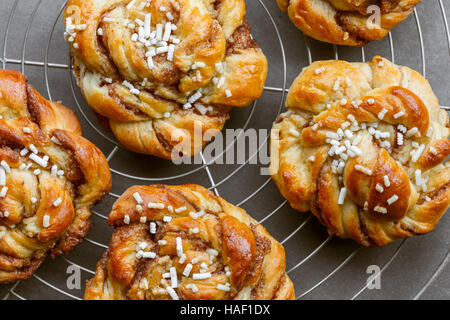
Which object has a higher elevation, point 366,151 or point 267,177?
point 366,151

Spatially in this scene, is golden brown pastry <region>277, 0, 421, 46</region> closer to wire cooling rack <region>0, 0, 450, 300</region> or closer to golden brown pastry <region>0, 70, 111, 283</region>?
wire cooling rack <region>0, 0, 450, 300</region>

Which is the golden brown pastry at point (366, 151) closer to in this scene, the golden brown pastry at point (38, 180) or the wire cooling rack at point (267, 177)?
the wire cooling rack at point (267, 177)

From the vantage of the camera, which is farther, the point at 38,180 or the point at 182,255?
the point at 38,180

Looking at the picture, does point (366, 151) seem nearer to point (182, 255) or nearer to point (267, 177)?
point (267, 177)

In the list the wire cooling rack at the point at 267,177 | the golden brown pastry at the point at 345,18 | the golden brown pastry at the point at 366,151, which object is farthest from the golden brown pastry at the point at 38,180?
the golden brown pastry at the point at 345,18

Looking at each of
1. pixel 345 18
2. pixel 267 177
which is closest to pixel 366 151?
pixel 267 177

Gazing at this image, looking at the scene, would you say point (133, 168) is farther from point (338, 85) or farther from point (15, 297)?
point (338, 85)

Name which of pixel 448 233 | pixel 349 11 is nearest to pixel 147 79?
pixel 349 11
